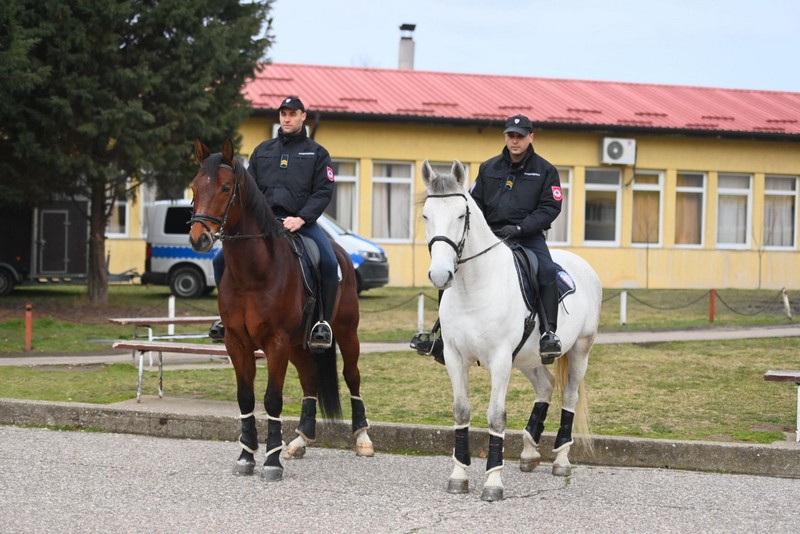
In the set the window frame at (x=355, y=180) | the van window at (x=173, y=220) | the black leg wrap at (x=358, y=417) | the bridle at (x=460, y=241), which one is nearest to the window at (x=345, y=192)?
the window frame at (x=355, y=180)

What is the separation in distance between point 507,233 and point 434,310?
1640 cm

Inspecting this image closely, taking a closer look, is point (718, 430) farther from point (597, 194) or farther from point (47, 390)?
point (597, 194)

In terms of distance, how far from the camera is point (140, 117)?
2120 cm

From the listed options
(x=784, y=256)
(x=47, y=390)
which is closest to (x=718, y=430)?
(x=47, y=390)

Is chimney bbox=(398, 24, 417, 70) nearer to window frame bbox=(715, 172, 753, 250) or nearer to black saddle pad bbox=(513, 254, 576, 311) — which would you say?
Result: window frame bbox=(715, 172, 753, 250)

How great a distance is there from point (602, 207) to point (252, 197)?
2888 cm

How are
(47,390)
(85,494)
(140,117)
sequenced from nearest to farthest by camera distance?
(85,494), (47,390), (140,117)

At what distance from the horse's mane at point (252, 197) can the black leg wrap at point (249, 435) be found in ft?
4.80

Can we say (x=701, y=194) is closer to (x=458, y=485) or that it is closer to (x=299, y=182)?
(x=299, y=182)

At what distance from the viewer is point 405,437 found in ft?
33.0

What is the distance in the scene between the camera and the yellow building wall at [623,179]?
34.4 meters

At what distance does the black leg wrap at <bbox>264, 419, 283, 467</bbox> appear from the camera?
872 centimetres

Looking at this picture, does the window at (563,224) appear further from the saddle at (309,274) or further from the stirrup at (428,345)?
the stirrup at (428,345)

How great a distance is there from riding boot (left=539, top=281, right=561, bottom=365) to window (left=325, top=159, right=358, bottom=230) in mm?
26199
